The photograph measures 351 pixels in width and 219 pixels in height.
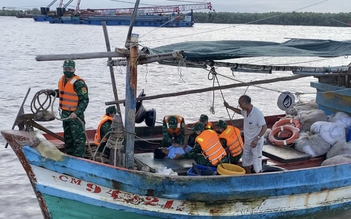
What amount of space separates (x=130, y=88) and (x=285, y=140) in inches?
148

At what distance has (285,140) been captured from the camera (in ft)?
29.0

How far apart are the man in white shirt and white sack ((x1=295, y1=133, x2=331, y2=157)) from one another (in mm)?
1656

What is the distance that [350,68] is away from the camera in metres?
8.48

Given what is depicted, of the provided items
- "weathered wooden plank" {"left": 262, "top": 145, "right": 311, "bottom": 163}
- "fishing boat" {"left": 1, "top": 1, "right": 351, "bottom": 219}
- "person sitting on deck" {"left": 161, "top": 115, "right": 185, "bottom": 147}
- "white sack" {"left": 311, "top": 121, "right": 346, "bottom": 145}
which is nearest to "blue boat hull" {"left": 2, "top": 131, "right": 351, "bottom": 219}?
"fishing boat" {"left": 1, "top": 1, "right": 351, "bottom": 219}

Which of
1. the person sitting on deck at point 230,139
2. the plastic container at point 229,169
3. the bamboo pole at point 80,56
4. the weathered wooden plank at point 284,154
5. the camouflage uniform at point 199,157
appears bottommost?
the weathered wooden plank at point 284,154

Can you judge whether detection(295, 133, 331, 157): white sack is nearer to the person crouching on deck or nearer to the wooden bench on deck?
the wooden bench on deck

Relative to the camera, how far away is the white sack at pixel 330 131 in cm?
855

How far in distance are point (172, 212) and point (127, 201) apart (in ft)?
2.31

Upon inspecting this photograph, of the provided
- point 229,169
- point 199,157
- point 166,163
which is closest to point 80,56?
point 166,163

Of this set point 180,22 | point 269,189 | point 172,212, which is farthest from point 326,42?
point 180,22

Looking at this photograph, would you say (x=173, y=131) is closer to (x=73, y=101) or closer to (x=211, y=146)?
(x=211, y=146)

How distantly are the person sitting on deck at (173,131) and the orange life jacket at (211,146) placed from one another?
3.69ft

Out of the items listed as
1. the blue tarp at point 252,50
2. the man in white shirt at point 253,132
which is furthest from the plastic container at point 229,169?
the blue tarp at point 252,50

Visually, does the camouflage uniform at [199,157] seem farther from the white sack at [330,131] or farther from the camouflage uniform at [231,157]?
the white sack at [330,131]
